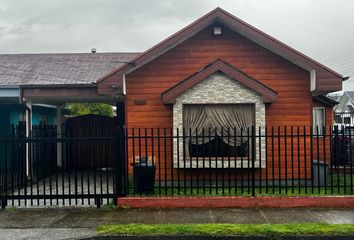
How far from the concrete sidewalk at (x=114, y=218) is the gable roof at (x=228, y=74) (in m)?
3.44

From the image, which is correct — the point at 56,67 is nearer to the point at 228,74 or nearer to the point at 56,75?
the point at 56,75

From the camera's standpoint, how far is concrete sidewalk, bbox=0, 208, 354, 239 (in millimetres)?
7074

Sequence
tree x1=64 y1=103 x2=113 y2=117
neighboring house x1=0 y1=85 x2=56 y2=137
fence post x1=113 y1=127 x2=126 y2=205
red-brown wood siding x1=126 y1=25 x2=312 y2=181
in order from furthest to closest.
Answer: tree x1=64 y1=103 x2=113 y2=117 < neighboring house x1=0 y1=85 x2=56 y2=137 < red-brown wood siding x1=126 y1=25 x2=312 y2=181 < fence post x1=113 y1=127 x2=126 y2=205

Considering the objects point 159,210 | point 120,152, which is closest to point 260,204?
point 159,210

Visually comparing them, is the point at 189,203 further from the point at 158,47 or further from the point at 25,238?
the point at 158,47

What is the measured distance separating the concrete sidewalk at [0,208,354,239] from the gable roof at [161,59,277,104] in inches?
136

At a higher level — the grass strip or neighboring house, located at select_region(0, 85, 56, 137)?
neighboring house, located at select_region(0, 85, 56, 137)

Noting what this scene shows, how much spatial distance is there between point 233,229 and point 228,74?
507 cm

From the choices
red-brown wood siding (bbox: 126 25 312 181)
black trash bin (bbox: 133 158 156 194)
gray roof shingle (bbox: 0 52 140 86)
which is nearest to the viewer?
black trash bin (bbox: 133 158 156 194)

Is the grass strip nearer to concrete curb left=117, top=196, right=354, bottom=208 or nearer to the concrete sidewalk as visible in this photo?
the concrete sidewalk

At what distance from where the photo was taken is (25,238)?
668 cm

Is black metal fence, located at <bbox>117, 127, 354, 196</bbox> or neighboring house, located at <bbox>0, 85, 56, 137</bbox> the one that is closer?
black metal fence, located at <bbox>117, 127, 354, 196</bbox>

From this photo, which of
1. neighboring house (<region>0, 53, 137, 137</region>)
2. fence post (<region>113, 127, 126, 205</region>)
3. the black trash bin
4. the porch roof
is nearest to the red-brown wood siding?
the porch roof

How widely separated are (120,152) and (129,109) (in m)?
2.78
